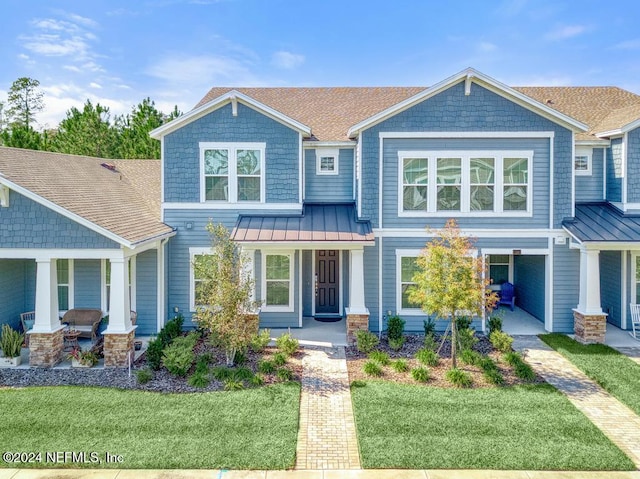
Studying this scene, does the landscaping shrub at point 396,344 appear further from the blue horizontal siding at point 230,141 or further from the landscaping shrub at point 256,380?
the blue horizontal siding at point 230,141

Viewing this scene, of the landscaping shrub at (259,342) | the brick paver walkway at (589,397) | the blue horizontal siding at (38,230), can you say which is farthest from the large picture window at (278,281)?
the brick paver walkway at (589,397)

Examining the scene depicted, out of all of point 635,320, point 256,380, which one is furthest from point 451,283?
point 635,320

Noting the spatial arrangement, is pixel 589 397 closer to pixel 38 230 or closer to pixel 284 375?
pixel 284 375

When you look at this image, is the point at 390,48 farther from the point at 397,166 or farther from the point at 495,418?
the point at 495,418

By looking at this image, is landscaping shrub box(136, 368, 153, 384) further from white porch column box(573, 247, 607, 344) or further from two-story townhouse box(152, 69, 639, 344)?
white porch column box(573, 247, 607, 344)

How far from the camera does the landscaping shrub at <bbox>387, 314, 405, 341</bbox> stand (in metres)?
12.9

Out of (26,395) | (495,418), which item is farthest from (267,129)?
(495,418)

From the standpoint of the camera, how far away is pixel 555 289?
14.0 meters

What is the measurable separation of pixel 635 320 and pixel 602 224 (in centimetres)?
304

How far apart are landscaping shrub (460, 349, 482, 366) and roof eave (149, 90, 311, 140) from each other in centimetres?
797

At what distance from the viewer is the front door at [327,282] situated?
1581 cm

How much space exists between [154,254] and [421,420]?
9536mm

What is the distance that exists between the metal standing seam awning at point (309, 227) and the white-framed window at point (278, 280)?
1.08 m

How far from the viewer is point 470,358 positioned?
11.0m
